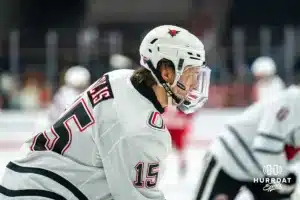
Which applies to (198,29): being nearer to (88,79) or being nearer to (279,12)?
(279,12)

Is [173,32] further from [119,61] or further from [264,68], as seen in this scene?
[119,61]

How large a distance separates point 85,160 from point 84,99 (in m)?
0.15

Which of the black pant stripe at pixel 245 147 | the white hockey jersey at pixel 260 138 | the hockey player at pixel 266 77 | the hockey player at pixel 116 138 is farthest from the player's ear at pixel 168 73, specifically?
the hockey player at pixel 266 77

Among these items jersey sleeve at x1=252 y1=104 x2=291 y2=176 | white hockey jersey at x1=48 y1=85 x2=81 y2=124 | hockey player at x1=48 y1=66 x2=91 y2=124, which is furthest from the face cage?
white hockey jersey at x1=48 y1=85 x2=81 y2=124

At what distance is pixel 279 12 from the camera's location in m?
9.20

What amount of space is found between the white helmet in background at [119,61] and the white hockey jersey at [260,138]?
3.46 meters

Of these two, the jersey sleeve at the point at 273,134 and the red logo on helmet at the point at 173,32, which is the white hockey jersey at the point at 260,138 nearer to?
the jersey sleeve at the point at 273,134

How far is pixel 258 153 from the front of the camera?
251 centimetres

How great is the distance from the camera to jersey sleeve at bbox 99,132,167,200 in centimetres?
158

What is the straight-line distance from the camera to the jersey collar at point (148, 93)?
1.65 meters

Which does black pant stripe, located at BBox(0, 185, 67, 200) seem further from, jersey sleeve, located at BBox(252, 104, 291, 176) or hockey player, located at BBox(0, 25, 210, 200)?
jersey sleeve, located at BBox(252, 104, 291, 176)

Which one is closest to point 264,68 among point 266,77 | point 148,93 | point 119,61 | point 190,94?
point 266,77
